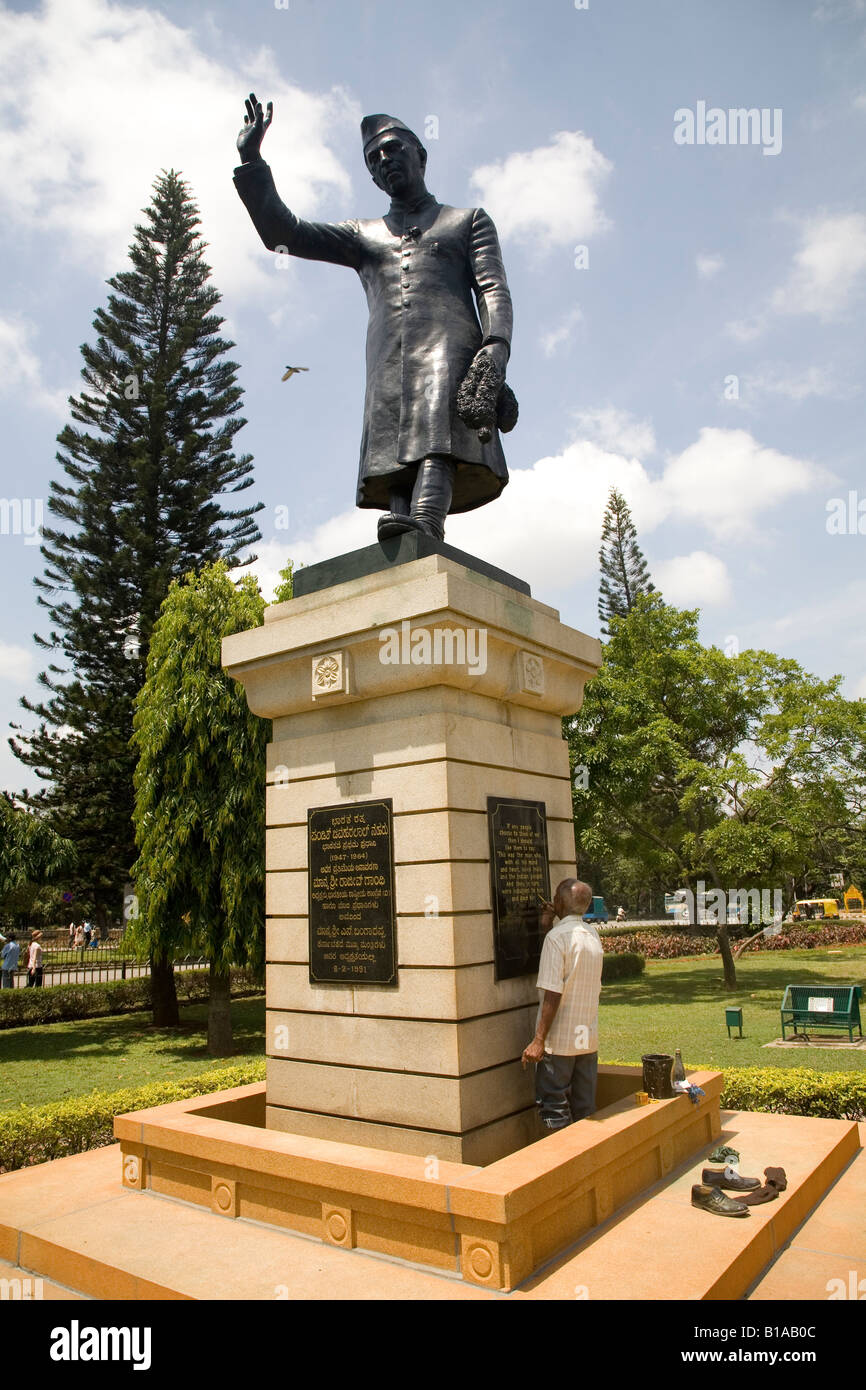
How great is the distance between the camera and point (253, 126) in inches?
212

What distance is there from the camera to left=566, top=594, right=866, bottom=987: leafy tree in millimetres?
19078

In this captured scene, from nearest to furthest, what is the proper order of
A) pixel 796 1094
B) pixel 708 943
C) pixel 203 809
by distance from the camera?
pixel 796 1094 → pixel 203 809 → pixel 708 943

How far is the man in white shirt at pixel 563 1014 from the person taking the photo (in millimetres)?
4633

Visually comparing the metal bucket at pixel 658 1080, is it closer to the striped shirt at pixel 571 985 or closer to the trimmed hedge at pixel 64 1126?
the striped shirt at pixel 571 985

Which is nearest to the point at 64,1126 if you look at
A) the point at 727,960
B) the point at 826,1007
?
the point at 826,1007

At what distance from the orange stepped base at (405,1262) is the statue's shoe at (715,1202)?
58 millimetres

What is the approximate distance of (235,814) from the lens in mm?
14281

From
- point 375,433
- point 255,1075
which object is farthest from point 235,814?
point 375,433

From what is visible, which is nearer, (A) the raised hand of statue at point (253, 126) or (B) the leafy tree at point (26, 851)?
(A) the raised hand of statue at point (253, 126)

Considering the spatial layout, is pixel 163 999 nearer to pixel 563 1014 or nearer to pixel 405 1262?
pixel 563 1014

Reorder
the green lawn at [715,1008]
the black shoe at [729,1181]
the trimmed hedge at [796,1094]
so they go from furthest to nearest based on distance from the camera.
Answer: the green lawn at [715,1008] → the trimmed hedge at [796,1094] → the black shoe at [729,1181]

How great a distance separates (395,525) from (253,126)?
276 centimetres

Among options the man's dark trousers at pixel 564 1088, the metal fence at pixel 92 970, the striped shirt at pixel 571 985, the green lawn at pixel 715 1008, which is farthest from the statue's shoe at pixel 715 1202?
the metal fence at pixel 92 970
